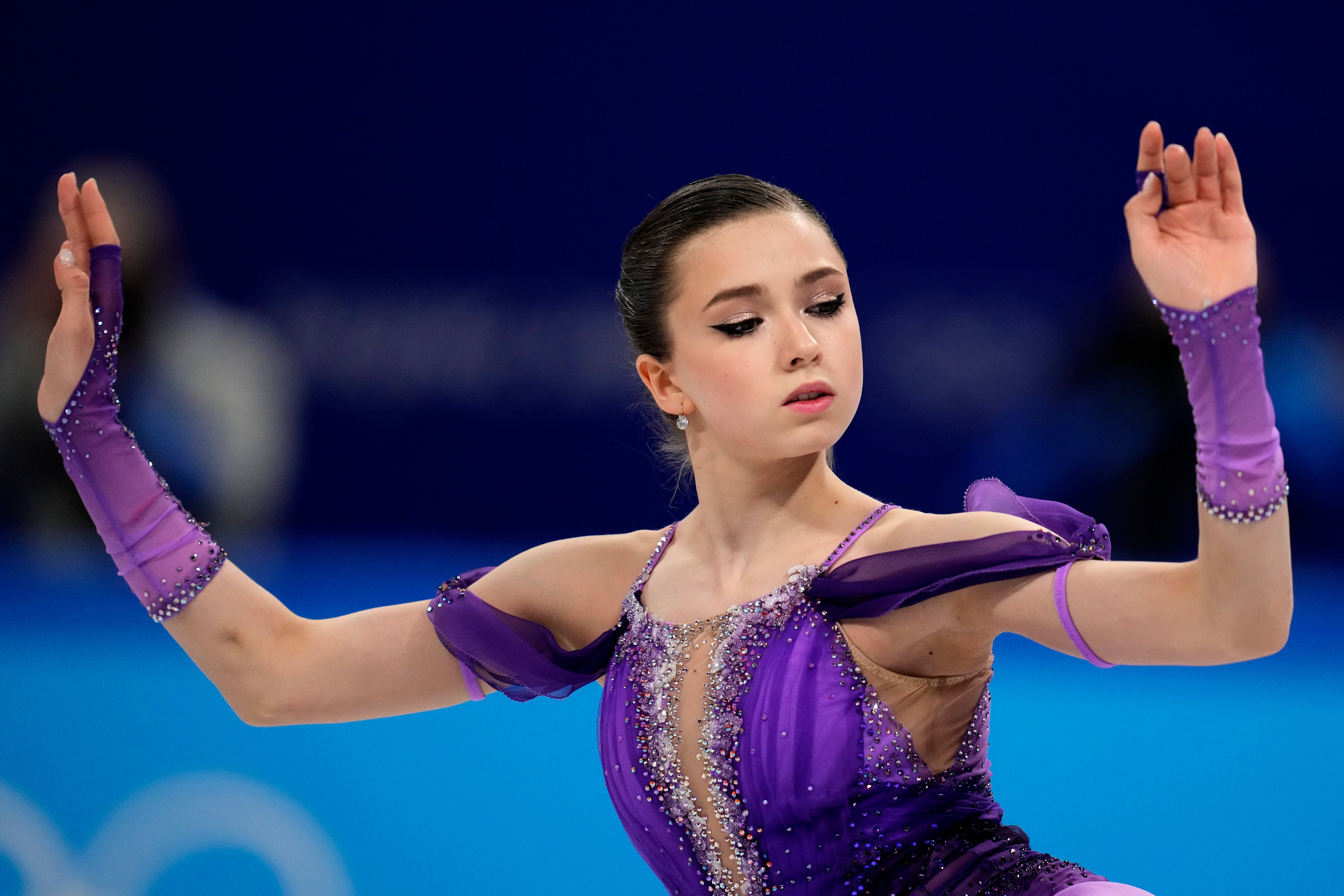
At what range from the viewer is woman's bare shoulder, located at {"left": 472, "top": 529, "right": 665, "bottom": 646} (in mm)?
2020

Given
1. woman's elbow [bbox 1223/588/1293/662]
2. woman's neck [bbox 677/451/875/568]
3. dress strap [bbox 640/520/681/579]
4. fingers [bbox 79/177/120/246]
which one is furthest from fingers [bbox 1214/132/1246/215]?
fingers [bbox 79/177/120/246]

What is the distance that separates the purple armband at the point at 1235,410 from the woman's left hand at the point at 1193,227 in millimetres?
20

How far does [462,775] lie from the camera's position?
3277 millimetres

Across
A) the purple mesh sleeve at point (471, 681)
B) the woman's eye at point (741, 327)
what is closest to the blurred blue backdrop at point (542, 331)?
the purple mesh sleeve at point (471, 681)

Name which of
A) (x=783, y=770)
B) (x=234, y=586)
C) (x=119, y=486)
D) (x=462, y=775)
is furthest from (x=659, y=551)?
(x=462, y=775)

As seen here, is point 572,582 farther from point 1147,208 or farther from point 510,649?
point 1147,208

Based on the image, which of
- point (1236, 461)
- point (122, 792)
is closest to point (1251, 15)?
point (1236, 461)

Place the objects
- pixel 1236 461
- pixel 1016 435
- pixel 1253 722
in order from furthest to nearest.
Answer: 1. pixel 1016 435
2. pixel 1253 722
3. pixel 1236 461

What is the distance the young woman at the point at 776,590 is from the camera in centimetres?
131

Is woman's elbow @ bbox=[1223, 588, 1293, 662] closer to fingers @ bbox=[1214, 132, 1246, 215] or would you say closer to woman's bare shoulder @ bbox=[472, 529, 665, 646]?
fingers @ bbox=[1214, 132, 1246, 215]

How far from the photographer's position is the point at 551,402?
13.0 feet

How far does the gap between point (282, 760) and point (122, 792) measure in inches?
14.6

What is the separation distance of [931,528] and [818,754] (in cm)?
31

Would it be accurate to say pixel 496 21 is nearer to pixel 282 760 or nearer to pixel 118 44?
pixel 118 44
